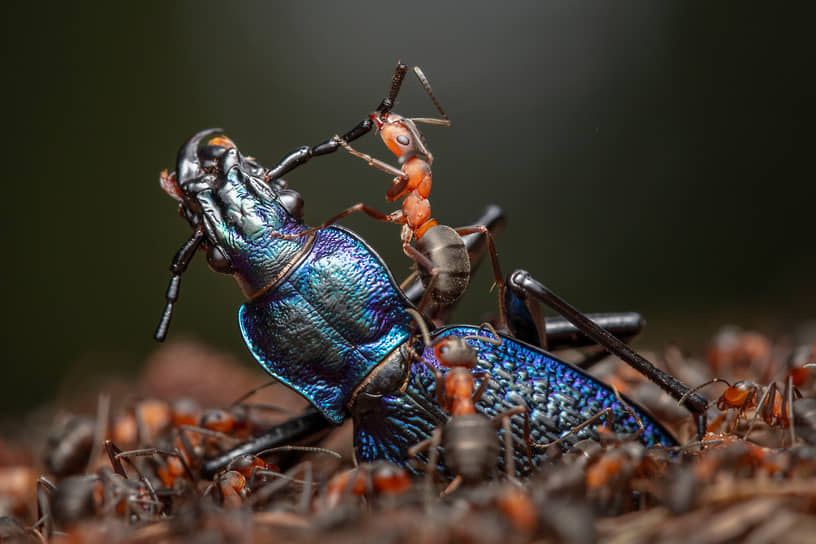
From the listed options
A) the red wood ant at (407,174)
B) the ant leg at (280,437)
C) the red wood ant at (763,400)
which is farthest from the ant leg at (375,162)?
the red wood ant at (763,400)

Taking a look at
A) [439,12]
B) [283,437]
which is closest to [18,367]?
[283,437]

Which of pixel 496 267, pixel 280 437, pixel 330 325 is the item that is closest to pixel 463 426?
pixel 330 325

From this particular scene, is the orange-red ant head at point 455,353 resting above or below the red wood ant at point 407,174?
below

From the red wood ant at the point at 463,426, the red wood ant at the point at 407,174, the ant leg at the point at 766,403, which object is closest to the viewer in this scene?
the red wood ant at the point at 463,426

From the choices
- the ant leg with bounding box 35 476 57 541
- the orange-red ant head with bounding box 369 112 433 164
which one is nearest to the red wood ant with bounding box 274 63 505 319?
the orange-red ant head with bounding box 369 112 433 164

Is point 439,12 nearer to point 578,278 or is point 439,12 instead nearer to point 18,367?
point 578,278

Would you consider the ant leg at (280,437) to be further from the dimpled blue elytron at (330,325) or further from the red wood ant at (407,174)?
the red wood ant at (407,174)

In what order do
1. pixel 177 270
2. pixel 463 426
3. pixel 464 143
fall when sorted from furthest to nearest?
pixel 464 143, pixel 177 270, pixel 463 426

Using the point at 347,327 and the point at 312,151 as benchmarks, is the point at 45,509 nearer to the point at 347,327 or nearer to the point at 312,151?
the point at 347,327
